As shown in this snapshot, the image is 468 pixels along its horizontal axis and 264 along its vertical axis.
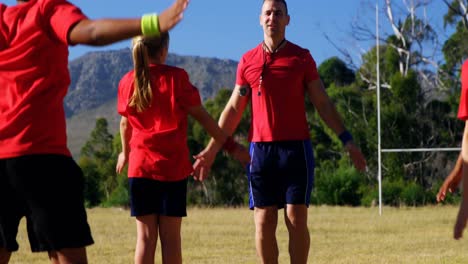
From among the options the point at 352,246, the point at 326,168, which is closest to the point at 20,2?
the point at 352,246

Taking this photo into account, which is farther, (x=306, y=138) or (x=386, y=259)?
(x=386, y=259)

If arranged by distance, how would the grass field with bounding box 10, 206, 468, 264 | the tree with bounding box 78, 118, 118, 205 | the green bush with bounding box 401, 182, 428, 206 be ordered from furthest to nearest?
the tree with bounding box 78, 118, 118, 205 → the green bush with bounding box 401, 182, 428, 206 → the grass field with bounding box 10, 206, 468, 264

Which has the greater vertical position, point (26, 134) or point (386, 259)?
point (26, 134)

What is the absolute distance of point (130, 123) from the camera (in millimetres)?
6375

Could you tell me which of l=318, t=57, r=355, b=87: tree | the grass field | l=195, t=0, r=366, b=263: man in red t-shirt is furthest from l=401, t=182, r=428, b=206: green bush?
l=195, t=0, r=366, b=263: man in red t-shirt

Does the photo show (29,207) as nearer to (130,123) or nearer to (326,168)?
(130,123)

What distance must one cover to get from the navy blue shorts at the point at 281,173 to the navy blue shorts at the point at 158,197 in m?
0.98

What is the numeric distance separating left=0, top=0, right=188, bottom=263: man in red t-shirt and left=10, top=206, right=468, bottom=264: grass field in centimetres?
651

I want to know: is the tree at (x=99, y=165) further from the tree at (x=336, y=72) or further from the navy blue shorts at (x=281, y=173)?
the navy blue shorts at (x=281, y=173)

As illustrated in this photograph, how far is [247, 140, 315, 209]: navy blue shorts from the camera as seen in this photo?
699cm

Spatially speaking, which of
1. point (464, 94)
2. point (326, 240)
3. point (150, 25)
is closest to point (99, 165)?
point (326, 240)

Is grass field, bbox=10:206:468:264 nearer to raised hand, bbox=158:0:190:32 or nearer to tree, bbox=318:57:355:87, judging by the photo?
raised hand, bbox=158:0:190:32

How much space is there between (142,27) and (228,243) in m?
10.7

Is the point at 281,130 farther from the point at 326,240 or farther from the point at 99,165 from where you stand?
the point at 99,165
